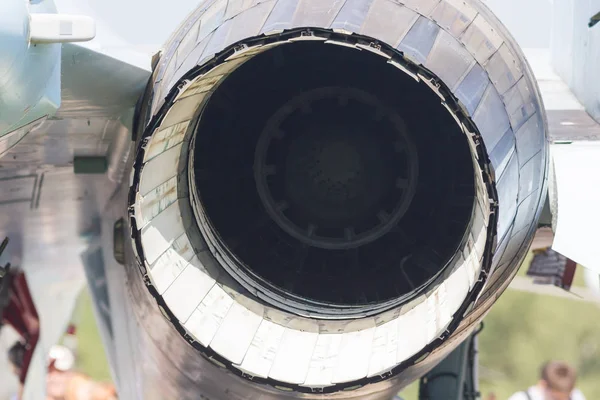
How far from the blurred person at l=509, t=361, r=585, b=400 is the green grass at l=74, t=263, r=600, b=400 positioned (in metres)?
0.11

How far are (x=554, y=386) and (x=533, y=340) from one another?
1.78 m

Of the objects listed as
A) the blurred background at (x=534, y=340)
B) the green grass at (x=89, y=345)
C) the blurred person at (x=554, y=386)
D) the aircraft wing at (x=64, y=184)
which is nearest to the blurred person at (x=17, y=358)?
the aircraft wing at (x=64, y=184)

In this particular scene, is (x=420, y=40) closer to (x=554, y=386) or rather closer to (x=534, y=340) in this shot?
(x=554, y=386)

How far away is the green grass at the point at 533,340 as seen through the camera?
822 centimetres

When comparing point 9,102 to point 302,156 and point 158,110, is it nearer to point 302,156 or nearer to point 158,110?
point 158,110

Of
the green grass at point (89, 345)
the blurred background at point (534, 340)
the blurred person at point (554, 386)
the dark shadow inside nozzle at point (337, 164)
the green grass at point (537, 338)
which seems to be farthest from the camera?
the green grass at point (537, 338)

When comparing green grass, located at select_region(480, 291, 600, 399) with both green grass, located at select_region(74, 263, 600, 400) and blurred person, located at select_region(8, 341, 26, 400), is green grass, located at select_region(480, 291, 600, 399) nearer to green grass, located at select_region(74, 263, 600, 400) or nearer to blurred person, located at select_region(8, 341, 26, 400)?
green grass, located at select_region(74, 263, 600, 400)

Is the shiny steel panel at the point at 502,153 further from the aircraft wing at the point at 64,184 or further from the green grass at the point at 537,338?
the green grass at the point at 537,338

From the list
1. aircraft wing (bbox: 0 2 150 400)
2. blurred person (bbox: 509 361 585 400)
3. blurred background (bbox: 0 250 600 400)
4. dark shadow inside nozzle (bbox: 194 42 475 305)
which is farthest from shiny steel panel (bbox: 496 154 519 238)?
blurred background (bbox: 0 250 600 400)

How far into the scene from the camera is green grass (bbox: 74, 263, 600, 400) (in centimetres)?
822

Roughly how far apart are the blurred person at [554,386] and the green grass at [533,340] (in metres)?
0.11

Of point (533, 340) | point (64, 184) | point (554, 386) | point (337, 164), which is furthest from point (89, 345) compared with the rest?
point (533, 340)

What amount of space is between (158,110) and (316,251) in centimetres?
127

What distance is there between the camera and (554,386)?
7840mm
